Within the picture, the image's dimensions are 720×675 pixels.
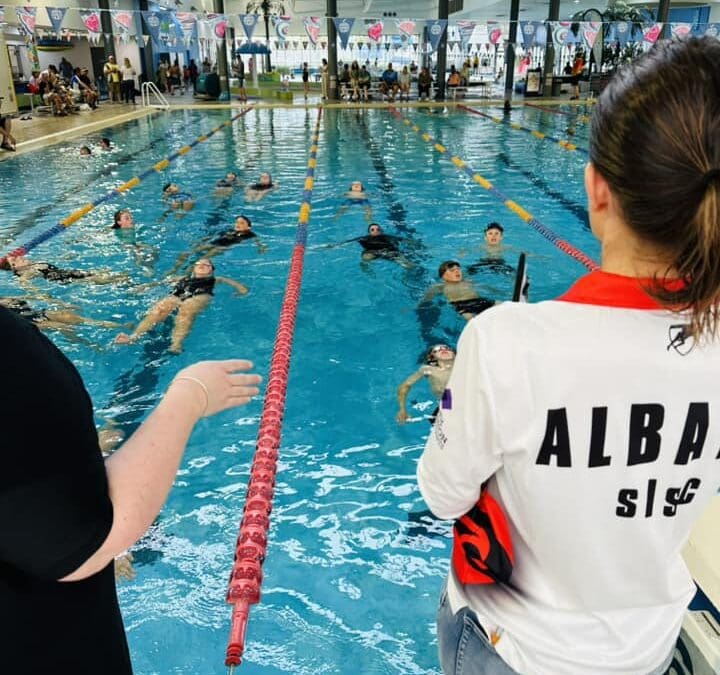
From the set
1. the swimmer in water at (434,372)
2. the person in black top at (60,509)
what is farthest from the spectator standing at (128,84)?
the person in black top at (60,509)

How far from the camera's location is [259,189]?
9.62 meters

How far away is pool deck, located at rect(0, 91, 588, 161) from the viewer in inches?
570

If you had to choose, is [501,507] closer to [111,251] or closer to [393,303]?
[393,303]

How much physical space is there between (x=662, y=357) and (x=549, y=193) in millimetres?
9452

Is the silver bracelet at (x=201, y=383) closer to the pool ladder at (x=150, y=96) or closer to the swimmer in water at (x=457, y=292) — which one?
the swimmer in water at (x=457, y=292)

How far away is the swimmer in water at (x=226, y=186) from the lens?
31.3 feet

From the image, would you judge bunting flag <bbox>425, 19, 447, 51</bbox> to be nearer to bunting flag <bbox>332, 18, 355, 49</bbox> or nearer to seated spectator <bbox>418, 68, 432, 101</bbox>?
seated spectator <bbox>418, 68, 432, 101</bbox>

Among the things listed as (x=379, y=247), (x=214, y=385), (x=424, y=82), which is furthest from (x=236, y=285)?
(x=424, y=82)

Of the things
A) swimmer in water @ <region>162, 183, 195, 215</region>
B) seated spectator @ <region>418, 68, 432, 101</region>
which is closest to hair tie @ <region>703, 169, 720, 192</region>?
swimmer in water @ <region>162, 183, 195, 215</region>

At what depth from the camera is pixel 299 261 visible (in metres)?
6.32

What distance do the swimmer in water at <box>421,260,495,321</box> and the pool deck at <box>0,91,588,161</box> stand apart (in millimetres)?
9860

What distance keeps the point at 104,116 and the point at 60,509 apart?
20566mm

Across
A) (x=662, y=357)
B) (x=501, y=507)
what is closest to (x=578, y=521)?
(x=501, y=507)

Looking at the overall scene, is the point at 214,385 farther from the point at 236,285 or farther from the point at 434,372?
the point at 236,285
